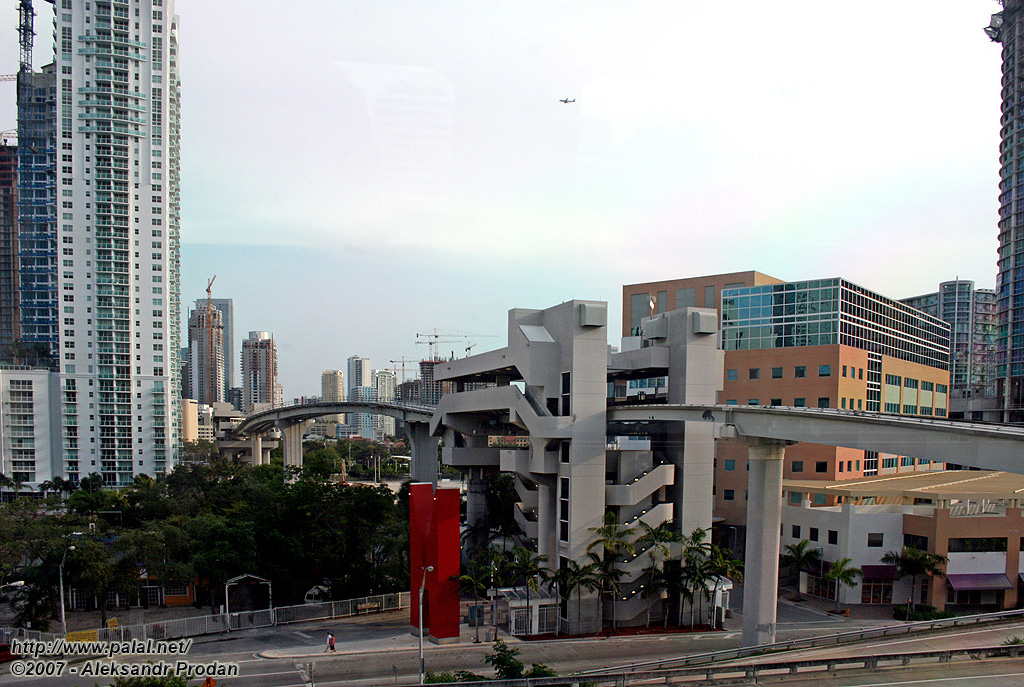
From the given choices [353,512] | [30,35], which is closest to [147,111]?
[30,35]

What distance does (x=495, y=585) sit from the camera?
24.5 meters

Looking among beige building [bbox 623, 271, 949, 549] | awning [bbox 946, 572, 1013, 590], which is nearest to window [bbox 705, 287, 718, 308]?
beige building [bbox 623, 271, 949, 549]

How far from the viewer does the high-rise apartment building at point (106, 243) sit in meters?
61.9

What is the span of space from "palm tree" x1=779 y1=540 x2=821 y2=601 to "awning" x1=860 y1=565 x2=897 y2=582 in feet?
6.70

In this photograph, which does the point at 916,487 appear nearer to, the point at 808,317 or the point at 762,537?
the point at 808,317

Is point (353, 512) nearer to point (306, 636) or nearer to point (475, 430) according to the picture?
point (475, 430)

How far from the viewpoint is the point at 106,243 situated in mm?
62250

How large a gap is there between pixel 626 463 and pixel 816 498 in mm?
14202

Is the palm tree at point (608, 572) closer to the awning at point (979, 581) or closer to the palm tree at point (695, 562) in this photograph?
the palm tree at point (695, 562)

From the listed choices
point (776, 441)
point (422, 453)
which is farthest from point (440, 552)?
point (422, 453)

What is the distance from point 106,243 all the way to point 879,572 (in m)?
63.6

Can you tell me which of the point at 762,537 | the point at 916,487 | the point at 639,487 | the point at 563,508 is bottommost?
the point at 916,487

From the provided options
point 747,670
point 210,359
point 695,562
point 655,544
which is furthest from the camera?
point 210,359

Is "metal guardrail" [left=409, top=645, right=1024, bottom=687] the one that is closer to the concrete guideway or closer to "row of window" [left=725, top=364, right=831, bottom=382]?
the concrete guideway
